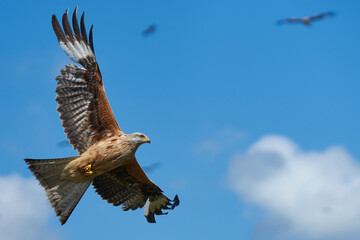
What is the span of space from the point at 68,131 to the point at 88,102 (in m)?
0.73

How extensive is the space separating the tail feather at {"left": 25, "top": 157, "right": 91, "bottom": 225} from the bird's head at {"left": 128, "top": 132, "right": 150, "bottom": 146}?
1.23m

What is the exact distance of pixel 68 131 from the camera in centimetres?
1136

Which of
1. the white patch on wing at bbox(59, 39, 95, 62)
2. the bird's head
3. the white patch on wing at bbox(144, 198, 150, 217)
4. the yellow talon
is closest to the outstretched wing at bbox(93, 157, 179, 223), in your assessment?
the white patch on wing at bbox(144, 198, 150, 217)

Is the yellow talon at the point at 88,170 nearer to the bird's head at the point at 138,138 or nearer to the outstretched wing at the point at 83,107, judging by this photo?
the outstretched wing at the point at 83,107

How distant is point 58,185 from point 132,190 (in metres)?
2.02

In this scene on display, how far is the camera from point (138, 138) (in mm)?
11023

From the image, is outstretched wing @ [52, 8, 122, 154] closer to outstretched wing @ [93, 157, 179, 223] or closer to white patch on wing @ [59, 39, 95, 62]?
white patch on wing @ [59, 39, 95, 62]

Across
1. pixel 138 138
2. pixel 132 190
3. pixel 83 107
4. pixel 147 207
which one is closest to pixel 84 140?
pixel 83 107

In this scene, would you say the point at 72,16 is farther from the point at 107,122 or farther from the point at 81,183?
the point at 81,183

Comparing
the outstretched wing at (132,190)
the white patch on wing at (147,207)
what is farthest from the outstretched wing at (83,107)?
the white patch on wing at (147,207)

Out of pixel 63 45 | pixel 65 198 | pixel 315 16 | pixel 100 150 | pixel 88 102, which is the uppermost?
pixel 315 16

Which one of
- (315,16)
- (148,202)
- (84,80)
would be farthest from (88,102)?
(315,16)

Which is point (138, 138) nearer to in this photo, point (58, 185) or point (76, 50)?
point (58, 185)

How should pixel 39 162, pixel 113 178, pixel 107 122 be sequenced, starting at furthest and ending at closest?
1. pixel 113 178
2. pixel 107 122
3. pixel 39 162
